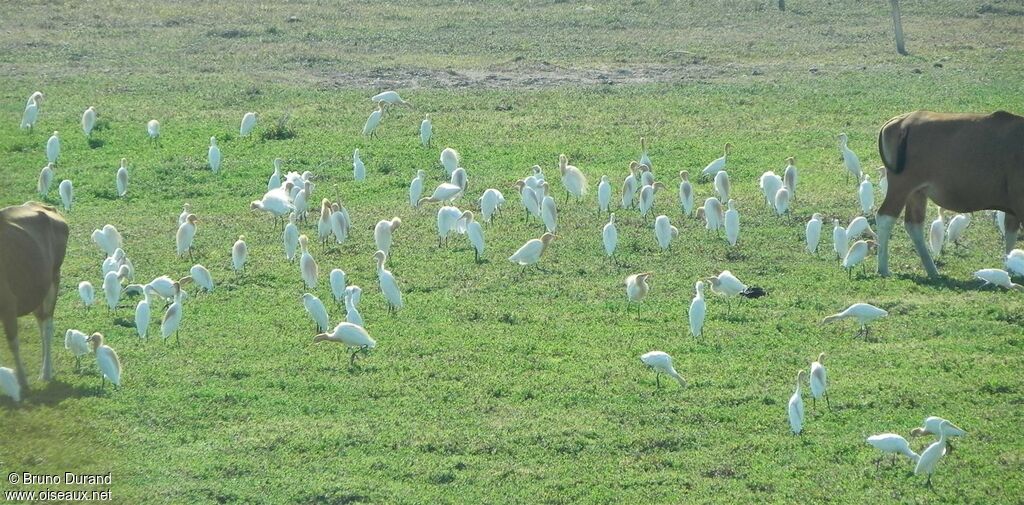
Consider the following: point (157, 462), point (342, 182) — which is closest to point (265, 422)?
point (157, 462)

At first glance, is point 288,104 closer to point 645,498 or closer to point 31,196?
point 31,196

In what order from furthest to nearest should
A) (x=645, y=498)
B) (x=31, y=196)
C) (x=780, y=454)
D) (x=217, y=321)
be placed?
1. (x=31, y=196)
2. (x=217, y=321)
3. (x=780, y=454)
4. (x=645, y=498)

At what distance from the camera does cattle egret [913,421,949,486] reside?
768 cm

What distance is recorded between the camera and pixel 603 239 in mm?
13219

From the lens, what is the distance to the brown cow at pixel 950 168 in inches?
481

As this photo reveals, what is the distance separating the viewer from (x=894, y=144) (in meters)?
12.8

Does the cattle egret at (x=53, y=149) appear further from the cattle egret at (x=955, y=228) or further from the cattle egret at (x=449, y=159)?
the cattle egret at (x=955, y=228)

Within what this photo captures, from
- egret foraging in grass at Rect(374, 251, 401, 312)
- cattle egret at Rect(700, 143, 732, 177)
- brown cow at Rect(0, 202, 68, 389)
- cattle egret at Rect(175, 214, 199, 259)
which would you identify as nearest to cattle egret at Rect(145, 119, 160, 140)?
cattle egret at Rect(175, 214, 199, 259)

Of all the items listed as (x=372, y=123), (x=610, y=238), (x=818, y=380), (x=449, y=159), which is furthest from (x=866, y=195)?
(x=372, y=123)

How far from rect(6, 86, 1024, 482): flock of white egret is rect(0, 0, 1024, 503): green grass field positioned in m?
0.17

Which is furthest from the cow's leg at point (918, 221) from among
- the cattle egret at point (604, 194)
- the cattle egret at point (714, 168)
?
the cattle egret at point (714, 168)

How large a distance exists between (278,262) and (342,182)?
3.68 metres

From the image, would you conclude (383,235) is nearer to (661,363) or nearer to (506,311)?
(506,311)

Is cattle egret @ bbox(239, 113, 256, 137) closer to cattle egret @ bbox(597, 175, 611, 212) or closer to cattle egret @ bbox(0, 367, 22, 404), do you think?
cattle egret @ bbox(597, 175, 611, 212)
